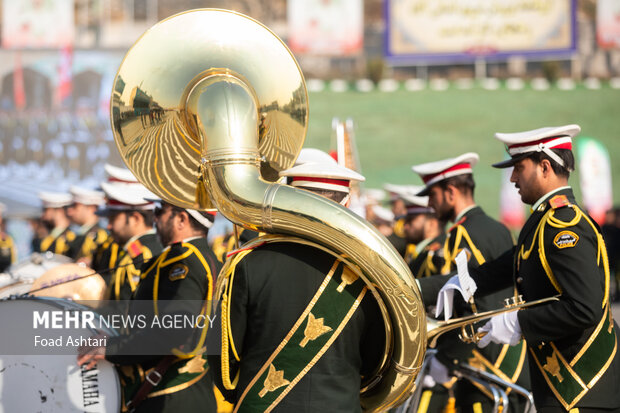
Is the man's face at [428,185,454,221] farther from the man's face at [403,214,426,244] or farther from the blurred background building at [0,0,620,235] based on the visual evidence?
the blurred background building at [0,0,620,235]

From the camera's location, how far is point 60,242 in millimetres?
9836

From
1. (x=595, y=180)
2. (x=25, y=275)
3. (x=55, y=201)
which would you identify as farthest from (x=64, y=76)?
(x=25, y=275)

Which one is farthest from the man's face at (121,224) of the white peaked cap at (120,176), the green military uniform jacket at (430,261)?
the green military uniform jacket at (430,261)

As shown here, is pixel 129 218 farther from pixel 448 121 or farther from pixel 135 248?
pixel 448 121

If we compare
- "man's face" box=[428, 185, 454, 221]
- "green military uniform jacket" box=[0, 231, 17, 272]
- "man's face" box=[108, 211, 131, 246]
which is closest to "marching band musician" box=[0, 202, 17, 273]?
"green military uniform jacket" box=[0, 231, 17, 272]

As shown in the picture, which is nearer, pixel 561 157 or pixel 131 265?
pixel 561 157

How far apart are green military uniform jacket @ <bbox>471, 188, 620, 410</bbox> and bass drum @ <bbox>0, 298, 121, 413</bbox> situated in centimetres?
206

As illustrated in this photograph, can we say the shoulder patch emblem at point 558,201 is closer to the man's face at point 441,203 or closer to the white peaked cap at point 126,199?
the man's face at point 441,203

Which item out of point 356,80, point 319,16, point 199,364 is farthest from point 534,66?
point 199,364

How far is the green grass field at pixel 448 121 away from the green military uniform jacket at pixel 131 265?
2197 centimetres

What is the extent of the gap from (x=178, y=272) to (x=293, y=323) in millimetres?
1229

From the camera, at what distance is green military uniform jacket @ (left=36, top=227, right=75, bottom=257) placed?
9.55 meters

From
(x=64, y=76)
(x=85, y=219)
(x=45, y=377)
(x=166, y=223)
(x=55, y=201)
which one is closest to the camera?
(x=45, y=377)

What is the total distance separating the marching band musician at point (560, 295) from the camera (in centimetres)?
322
